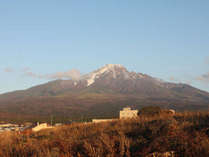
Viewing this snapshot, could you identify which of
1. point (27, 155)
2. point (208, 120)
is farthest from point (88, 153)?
point (208, 120)

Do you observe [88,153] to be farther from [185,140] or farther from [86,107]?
[86,107]

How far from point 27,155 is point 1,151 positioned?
111cm

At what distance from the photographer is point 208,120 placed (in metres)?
10.3

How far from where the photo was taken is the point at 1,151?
396 inches

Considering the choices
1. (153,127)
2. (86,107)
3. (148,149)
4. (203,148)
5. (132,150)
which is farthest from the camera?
(86,107)

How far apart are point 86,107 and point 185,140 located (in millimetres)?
186454

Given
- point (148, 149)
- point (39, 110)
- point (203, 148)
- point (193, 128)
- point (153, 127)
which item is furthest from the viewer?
point (39, 110)

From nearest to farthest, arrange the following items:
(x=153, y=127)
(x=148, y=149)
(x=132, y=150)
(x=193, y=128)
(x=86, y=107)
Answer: (x=148, y=149) < (x=132, y=150) < (x=193, y=128) < (x=153, y=127) < (x=86, y=107)

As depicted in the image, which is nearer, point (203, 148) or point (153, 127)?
point (203, 148)

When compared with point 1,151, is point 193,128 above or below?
above

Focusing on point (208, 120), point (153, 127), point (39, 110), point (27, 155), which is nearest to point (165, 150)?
point (153, 127)

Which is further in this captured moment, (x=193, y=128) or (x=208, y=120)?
(x=208, y=120)

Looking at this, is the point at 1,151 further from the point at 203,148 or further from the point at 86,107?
the point at 86,107

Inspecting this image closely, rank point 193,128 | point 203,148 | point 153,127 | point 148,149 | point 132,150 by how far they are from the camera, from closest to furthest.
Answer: point 203,148 → point 148,149 → point 132,150 → point 193,128 → point 153,127
